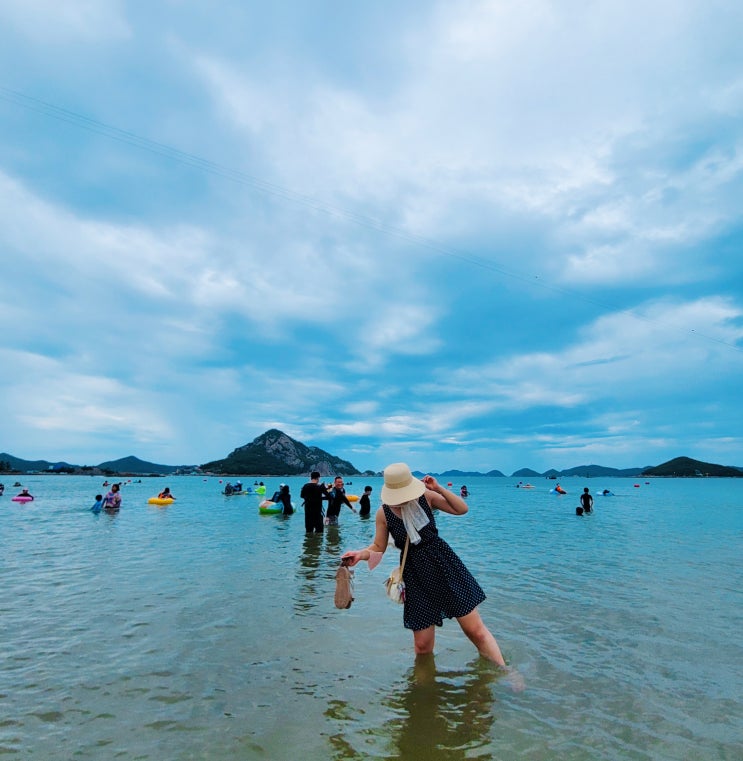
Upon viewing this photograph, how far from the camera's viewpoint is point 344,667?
5.59 metres

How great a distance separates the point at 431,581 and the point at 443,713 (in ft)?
3.69

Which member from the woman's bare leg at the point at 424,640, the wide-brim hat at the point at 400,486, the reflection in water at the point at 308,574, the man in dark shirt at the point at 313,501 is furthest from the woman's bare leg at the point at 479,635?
the man in dark shirt at the point at 313,501

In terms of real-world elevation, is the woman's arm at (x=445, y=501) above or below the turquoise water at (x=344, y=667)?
above

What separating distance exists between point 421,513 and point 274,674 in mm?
2438

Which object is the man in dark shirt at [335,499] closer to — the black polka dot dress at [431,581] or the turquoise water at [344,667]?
the turquoise water at [344,667]

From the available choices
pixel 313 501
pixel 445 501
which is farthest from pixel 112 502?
pixel 445 501

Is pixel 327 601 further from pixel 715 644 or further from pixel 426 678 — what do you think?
pixel 715 644

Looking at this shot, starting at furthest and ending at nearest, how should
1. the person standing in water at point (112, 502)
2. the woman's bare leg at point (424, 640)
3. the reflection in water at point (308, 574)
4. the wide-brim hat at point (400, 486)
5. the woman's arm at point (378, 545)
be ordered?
the person standing in water at point (112, 502), the reflection in water at point (308, 574), the woman's bare leg at point (424, 640), the woman's arm at point (378, 545), the wide-brim hat at point (400, 486)

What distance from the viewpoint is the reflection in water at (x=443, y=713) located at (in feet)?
12.5

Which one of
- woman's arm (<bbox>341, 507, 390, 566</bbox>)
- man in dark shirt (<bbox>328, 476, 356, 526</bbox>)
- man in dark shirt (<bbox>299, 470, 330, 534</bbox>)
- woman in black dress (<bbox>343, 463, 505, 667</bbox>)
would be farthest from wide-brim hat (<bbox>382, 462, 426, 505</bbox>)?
man in dark shirt (<bbox>328, 476, 356, 526</bbox>)

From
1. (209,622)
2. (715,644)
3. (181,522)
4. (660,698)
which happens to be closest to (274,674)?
(209,622)

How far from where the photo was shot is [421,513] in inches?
198

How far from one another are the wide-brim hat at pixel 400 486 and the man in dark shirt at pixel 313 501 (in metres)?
12.0

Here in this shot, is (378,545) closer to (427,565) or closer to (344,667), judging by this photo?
(427,565)
